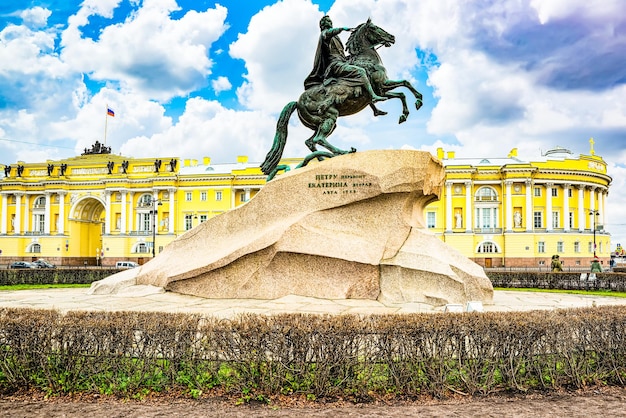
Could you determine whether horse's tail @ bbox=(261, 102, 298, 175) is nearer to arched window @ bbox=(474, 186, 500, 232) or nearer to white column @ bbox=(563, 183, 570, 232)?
arched window @ bbox=(474, 186, 500, 232)

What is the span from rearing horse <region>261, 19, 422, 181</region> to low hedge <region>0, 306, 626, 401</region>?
6.60 metres

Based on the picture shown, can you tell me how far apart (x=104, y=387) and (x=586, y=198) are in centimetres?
7154

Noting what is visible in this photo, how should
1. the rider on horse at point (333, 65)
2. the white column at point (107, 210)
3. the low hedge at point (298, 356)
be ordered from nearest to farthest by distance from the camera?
the low hedge at point (298, 356)
the rider on horse at point (333, 65)
the white column at point (107, 210)

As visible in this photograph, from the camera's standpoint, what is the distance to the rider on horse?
36.7 feet

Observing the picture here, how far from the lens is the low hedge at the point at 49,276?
20766 millimetres

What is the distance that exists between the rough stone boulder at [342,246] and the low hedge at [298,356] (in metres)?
4.05

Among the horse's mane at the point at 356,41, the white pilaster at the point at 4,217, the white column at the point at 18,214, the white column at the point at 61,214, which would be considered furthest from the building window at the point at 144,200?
the horse's mane at the point at 356,41

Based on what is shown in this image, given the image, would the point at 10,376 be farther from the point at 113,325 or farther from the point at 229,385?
the point at 229,385

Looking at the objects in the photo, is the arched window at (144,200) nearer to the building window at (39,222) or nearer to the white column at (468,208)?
Result: the building window at (39,222)

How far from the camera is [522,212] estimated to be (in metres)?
63.7

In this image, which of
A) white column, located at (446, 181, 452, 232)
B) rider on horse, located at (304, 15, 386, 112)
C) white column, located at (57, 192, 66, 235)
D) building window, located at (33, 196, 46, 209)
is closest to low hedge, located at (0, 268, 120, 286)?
rider on horse, located at (304, 15, 386, 112)

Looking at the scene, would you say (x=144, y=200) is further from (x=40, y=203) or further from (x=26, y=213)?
(x=26, y=213)

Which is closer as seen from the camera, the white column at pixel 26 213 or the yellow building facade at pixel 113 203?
the yellow building facade at pixel 113 203

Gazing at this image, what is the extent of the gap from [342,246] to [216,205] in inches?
2346
